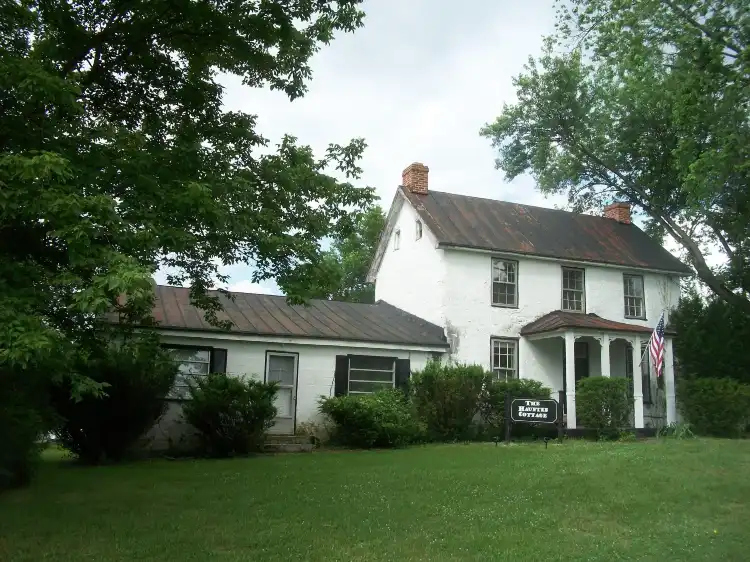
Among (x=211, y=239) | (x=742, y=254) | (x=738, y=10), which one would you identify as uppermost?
(x=738, y=10)

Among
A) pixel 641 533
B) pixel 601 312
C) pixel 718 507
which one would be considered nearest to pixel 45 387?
pixel 641 533

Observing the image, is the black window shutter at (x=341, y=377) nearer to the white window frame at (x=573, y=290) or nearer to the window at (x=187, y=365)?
the window at (x=187, y=365)

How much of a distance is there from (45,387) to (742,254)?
23.3 meters

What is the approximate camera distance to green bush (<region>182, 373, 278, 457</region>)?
569 inches

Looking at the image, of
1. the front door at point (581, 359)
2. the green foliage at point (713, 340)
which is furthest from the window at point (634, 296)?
the front door at point (581, 359)

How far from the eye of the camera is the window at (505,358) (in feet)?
67.2

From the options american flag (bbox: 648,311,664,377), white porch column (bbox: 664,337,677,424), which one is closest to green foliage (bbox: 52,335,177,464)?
american flag (bbox: 648,311,664,377)

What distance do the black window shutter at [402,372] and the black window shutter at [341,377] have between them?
150cm

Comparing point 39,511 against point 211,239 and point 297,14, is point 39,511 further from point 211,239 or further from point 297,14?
point 297,14

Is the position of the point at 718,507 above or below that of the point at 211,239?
below

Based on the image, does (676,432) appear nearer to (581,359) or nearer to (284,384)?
(581,359)

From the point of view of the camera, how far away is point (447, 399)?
→ 17.3 metres

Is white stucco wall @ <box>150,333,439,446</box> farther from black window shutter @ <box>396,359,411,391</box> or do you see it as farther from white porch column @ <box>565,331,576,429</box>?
white porch column @ <box>565,331,576,429</box>

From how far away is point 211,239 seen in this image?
9078 mm
